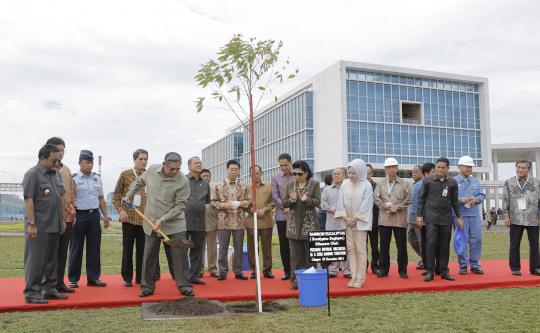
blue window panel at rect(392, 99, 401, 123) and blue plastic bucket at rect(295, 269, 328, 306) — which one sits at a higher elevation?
blue window panel at rect(392, 99, 401, 123)

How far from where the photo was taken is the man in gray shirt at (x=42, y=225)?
588cm

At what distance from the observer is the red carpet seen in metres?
5.98

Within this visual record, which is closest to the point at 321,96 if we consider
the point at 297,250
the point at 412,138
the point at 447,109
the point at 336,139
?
the point at 336,139

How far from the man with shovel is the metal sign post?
65.8 inches

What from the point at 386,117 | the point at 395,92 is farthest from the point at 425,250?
the point at 395,92

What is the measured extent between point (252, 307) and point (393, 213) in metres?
2.97

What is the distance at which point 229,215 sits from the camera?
801cm

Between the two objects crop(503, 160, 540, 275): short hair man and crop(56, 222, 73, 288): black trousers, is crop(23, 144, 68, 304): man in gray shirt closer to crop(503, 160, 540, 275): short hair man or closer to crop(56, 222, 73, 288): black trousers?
crop(56, 222, 73, 288): black trousers

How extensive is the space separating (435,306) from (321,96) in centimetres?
4897

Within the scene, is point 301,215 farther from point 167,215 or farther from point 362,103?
point 362,103

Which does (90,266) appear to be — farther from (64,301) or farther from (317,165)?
(317,165)

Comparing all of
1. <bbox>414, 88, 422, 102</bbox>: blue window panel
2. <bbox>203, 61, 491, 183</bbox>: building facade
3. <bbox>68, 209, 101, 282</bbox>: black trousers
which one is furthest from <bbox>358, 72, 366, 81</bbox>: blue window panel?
<bbox>68, 209, 101, 282</bbox>: black trousers

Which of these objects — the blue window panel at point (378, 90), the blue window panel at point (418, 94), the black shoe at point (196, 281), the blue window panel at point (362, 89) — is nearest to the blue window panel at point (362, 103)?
the blue window panel at point (362, 89)

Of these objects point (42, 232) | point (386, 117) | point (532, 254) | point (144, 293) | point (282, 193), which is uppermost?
point (386, 117)
